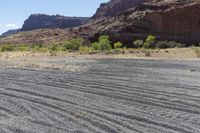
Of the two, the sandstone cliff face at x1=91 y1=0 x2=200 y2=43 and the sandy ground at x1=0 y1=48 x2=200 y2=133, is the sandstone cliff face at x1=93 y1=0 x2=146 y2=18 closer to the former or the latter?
the sandstone cliff face at x1=91 y1=0 x2=200 y2=43

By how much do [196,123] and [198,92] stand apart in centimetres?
429

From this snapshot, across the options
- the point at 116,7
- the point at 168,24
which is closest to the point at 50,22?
the point at 116,7

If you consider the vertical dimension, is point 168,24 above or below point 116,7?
below

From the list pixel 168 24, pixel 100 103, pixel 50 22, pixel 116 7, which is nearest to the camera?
pixel 100 103

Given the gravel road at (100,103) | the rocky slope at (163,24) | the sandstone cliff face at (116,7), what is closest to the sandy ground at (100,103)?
the gravel road at (100,103)

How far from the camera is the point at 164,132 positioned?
8586mm

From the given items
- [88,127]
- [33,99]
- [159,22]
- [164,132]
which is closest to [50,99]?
[33,99]

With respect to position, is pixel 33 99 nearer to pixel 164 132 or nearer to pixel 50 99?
pixel 50 99

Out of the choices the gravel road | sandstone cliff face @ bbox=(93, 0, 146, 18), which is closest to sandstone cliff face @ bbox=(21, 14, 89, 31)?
sandstone cliff face @ bbox=(93, 0, 146, 18)

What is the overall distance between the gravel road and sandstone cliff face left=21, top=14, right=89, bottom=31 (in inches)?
5274

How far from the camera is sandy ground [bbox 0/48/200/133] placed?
911cm

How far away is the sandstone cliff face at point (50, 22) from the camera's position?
154 metres

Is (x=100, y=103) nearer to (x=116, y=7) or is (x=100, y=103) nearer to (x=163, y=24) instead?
(x=163, y=24)

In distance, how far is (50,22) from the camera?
16712 centimetres
